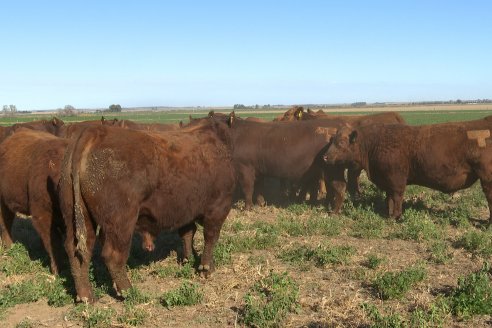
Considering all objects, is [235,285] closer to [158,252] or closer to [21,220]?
[158,252]

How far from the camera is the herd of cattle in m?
4.95

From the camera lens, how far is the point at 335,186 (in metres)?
9.88

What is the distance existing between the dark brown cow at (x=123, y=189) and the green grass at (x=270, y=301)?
4.03 feet

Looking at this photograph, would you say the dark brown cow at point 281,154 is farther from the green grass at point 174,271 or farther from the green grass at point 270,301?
the green grass at point 270,301

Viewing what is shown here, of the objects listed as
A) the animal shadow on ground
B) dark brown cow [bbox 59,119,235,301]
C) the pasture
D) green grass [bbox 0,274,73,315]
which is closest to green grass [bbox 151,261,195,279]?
the pasture

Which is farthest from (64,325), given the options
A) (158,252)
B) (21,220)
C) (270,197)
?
(270,197)

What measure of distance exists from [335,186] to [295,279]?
428 cm

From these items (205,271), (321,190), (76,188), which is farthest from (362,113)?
(76,188)

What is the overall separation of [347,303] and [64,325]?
287 centimetres

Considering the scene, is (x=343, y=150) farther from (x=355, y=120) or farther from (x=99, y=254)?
(x=99, y=254)

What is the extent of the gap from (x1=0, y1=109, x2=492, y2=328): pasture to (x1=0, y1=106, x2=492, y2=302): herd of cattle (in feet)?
A: 1.26

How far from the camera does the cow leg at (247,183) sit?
33.5ft

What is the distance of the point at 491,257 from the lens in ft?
21.8

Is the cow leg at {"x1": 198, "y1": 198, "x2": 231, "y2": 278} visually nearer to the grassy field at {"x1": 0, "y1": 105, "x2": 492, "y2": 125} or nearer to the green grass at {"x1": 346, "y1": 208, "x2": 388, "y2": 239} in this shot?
the green grass at {"x1": 346, "y1": 208, "x2": 388, "y2": 239}
